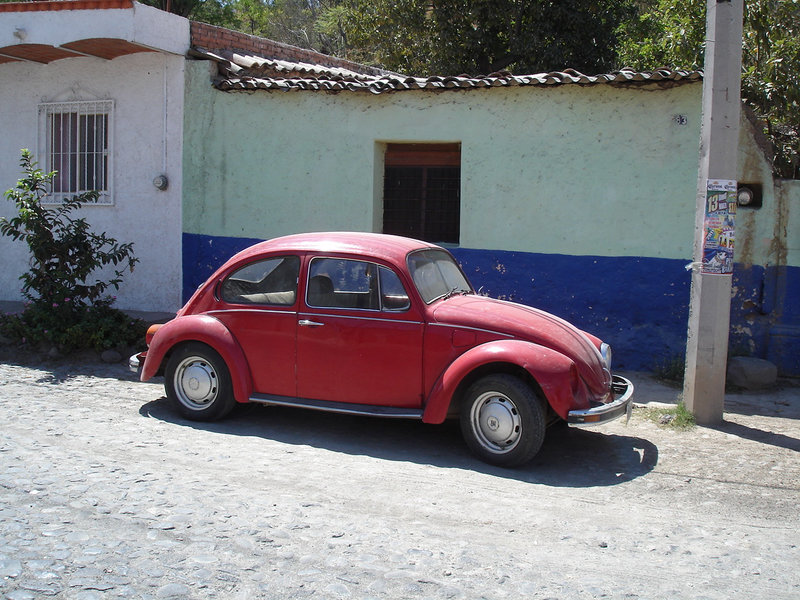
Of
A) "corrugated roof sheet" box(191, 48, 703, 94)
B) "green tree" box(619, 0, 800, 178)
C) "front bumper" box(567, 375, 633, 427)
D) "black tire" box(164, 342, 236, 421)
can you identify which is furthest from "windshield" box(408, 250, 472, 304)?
"green tree" box(619, 0, 800, 178)

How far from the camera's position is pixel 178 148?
10227 millimetres

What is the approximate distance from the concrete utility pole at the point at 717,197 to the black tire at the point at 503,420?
6.85 ft

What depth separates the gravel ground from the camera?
3480 mm

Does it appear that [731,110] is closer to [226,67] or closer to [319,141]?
[319,141]

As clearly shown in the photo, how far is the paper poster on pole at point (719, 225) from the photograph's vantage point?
20.7 ft

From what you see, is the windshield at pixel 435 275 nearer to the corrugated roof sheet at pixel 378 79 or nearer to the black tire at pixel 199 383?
the black tire at pixel 199 383

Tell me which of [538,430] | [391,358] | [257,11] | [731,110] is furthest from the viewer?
[257,11]

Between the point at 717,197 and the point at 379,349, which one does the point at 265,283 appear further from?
the point at 717,197

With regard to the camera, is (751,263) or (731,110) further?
(751,263)

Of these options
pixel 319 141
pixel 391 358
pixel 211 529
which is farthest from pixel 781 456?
pixel 319 141

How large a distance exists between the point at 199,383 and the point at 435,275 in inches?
82.5

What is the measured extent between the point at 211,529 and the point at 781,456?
4258 mm

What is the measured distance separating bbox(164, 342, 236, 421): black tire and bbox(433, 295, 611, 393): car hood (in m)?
1.84

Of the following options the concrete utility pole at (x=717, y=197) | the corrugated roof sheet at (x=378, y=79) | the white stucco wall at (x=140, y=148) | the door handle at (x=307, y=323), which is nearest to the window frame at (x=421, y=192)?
the corrugated roof sheet at (x=378, y=79)
